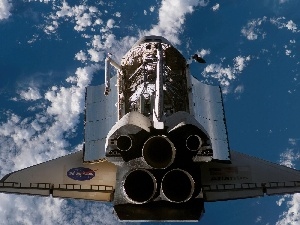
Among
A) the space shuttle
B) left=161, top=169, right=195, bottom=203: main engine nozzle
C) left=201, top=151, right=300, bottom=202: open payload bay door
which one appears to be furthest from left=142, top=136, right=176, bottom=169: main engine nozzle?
left=201, top=151, right=300, bottom=202: open payload bay door

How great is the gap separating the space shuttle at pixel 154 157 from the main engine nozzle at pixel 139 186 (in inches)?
0.7

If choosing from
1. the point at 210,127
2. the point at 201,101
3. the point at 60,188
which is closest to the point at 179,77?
the point at 201,101

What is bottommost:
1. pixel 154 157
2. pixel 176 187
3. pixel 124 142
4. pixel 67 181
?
pixel 176 187

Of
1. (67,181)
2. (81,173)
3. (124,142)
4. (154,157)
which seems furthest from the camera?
(81,173)

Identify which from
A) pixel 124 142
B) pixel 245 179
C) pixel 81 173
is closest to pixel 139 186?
pixel 124 142

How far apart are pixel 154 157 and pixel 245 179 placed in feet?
13.7

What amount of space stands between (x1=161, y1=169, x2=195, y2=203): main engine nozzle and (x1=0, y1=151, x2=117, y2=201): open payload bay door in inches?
130

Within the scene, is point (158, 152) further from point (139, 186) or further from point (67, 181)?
point (67, 181)

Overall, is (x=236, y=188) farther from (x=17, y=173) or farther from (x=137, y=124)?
(x=17, y=173)

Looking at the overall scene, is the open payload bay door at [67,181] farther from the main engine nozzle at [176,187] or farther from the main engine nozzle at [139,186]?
the main engine nozzle at [176,187]

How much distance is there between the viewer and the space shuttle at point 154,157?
7.89 metres

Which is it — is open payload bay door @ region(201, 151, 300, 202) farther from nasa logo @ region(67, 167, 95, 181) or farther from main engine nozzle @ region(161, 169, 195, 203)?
main engine nozzle @ region(161, 169, 195, 203)

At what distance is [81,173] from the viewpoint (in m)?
11.3

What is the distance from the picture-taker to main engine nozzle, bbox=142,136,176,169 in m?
7.78
